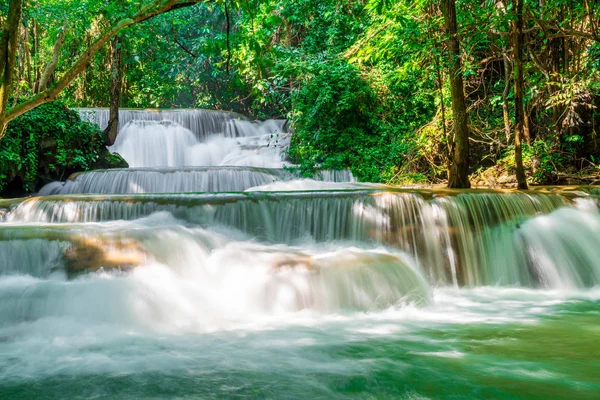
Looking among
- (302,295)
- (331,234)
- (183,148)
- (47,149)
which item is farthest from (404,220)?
(183,148)

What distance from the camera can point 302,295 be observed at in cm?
441

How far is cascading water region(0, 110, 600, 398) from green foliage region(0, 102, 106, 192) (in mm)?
4236

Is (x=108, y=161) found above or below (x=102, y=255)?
above

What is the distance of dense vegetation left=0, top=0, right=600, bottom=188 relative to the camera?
26.5 ft

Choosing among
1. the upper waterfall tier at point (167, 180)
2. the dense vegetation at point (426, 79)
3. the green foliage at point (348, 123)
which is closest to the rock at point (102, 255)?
the dense vegetation at point (426, 79)

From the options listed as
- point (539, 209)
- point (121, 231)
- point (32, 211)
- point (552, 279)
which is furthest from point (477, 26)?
point (32, 211)

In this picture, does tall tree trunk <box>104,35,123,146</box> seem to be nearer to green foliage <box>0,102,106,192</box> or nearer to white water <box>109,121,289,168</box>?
green foliage <box>0,102,106,192</box>

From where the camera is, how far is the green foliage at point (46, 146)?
10.4 metres

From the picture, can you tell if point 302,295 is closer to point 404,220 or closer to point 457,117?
point 404,220

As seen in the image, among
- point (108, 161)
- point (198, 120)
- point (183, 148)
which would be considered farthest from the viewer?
→ point (198, 120)

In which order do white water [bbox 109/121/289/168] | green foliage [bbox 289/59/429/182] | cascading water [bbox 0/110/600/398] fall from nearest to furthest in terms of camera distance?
cascading water [bbox 0/110/600/398]
green foliage [bbox 289/59/429/182]
white water [bbox 109/121/289/168]

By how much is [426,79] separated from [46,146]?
886 cm

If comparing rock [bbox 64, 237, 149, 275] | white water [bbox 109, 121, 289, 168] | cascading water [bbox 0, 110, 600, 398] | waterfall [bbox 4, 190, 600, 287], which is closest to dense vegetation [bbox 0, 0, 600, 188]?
waterfall [bbox 4, 190, 600, 287]

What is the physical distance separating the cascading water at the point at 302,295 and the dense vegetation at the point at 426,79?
2.16 m
